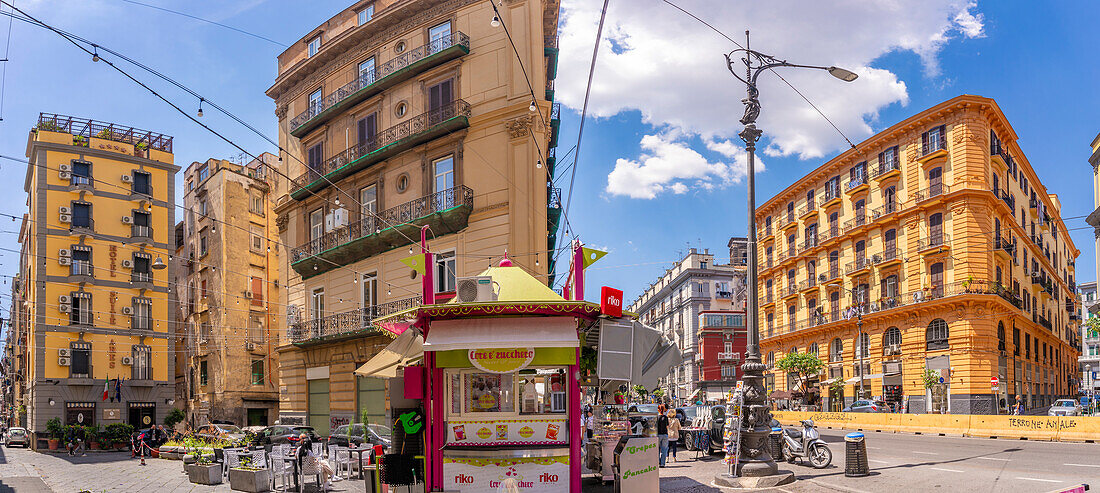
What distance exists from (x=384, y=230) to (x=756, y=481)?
61.5ft

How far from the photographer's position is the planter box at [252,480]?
16266 mm

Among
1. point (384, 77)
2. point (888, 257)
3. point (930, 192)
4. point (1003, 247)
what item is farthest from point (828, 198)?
point (384, 77)

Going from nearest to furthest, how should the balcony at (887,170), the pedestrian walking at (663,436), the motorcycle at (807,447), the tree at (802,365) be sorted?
the motorcycle at (807,447)
the pedestrian walking at (663,436)
the balcony at (887,170)
the tree at (802,365)

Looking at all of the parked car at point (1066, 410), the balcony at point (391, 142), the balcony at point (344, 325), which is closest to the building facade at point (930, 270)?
the parked car at point (1066, 410)

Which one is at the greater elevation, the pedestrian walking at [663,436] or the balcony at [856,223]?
the balcony at [856,223]

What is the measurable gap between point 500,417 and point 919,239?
4733cm

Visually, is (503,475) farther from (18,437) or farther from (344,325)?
(18,437)

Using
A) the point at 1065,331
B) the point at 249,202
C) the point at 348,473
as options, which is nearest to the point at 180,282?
the point at 249,202

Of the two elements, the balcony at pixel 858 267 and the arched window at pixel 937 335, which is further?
the balcony at pixel 858 267

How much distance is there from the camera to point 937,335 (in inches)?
1960

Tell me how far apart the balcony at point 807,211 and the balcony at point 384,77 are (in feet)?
144

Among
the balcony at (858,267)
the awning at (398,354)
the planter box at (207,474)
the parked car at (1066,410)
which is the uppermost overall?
the balcony at (858,267)

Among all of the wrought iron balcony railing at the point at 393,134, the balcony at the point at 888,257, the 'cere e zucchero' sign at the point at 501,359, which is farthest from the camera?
the balcony at the point at 888,257

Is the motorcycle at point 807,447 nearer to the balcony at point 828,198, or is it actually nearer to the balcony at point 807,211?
the balcony at point 828,198
